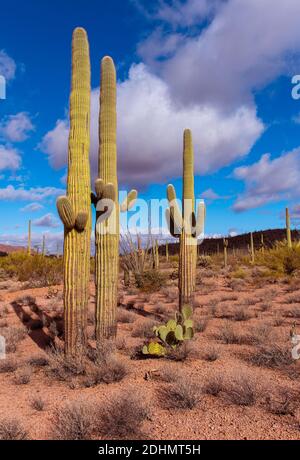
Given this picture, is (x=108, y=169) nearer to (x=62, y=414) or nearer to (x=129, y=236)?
(x=62, y=414)

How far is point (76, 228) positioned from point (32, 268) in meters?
14.2

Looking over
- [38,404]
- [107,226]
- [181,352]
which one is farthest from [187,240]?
[38,404]

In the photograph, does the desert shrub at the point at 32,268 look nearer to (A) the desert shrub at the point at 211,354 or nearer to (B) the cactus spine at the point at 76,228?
(B) the cactus spine at the point at 76,228

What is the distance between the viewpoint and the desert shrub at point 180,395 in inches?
169

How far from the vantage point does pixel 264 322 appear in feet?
27.6

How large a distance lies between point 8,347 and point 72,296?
2170 mm

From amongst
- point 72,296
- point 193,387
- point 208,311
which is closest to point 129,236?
point 208,311

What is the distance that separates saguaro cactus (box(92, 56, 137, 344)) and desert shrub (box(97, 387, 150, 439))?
7.94ft

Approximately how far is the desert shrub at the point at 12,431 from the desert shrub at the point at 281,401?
2616 millimetres

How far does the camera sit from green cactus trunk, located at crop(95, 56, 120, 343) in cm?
673

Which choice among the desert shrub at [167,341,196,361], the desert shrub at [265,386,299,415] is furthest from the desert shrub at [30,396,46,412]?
the desert shrub at [265,386,299,415]

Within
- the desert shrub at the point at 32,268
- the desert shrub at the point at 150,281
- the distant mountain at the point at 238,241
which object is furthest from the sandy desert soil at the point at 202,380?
the distant mountain at the point at 238,241

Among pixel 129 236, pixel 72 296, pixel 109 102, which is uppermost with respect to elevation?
pixel 109 102

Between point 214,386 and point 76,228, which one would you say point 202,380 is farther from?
point 76,228
